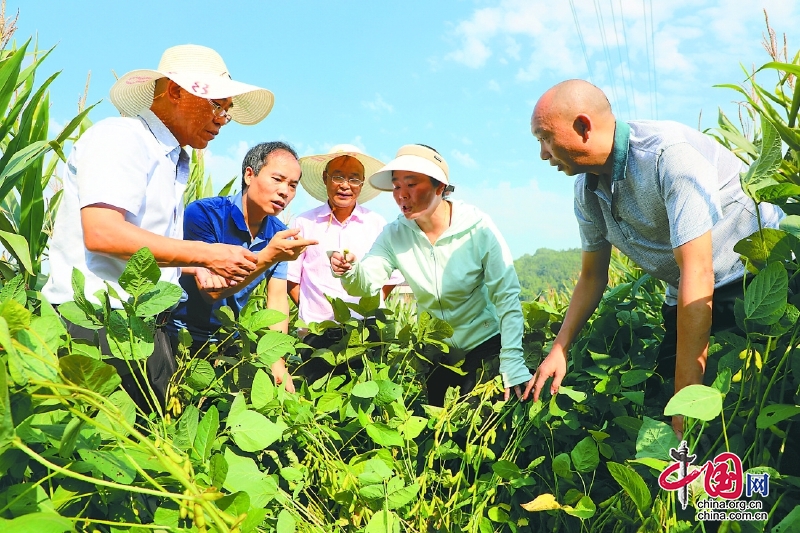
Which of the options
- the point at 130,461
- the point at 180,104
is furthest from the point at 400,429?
the point at 180,104

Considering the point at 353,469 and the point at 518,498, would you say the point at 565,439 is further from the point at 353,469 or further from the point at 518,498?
the point at 353,469

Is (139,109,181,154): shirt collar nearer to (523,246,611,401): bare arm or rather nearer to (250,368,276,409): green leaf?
(250,368,276,409): green leaf

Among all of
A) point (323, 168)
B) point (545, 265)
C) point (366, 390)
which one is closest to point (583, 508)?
point (366, 390)

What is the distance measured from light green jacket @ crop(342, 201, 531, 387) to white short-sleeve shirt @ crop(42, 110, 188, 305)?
0.76m

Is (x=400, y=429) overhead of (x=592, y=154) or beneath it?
beneath

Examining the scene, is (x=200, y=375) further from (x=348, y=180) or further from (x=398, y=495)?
(x=348, y=180)

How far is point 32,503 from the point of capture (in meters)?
0.79

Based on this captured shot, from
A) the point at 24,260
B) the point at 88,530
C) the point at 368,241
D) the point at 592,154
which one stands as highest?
the point at 592,154

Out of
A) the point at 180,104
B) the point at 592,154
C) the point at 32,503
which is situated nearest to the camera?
the point at 32,503

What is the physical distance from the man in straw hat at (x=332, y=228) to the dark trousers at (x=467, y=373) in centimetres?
66

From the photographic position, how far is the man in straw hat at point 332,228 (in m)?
2.98

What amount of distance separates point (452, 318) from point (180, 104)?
3.75 ft

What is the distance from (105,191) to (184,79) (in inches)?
18.9

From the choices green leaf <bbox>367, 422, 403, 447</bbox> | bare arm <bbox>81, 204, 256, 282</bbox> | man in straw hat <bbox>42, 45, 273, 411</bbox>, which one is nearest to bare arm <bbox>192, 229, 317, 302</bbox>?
man in straw hat <bbox>42, 45, 273, 411</bbox>
